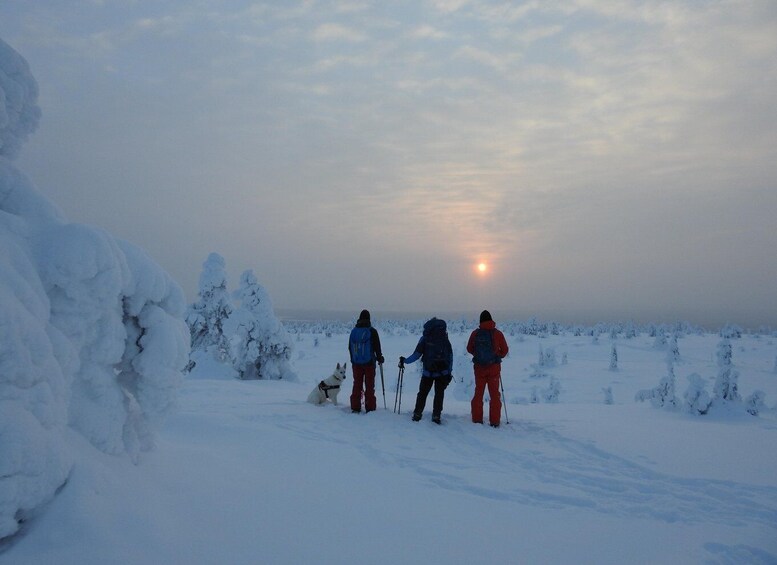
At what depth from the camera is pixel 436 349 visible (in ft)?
28.5

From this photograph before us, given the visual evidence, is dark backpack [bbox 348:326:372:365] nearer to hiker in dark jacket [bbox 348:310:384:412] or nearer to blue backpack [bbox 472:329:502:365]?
hiker in dark jacket [bbox 348:310:384:412]

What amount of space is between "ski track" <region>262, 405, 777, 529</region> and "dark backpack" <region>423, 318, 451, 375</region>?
1.03 metres

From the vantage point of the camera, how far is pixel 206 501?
4.22 metres

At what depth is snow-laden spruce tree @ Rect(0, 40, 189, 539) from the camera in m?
3.04

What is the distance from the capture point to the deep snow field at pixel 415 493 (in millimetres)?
3535

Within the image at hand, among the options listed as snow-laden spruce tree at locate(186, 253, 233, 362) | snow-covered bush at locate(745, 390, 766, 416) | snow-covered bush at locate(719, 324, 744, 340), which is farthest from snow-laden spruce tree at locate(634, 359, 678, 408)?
snow-covered bush at locate(719, 324, 744, 340)

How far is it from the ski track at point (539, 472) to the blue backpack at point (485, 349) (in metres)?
1.18

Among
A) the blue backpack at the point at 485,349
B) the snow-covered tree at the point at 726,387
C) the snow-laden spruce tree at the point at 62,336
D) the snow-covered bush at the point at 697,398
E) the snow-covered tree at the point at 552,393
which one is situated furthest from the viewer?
the snow-covered tree at the point at 552,393

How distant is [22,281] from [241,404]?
687 cm

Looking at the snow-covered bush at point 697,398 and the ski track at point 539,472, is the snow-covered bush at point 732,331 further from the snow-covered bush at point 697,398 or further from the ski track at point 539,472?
the ski track at point 539,472

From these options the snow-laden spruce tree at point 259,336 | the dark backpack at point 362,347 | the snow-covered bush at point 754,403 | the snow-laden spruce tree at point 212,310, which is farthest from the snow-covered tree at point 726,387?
the snow-laden spruce tree at point 212,310

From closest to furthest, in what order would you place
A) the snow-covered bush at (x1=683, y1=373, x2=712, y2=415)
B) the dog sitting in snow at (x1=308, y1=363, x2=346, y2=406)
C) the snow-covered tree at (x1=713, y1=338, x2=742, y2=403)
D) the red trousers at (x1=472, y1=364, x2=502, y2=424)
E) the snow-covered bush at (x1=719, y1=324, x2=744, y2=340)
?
1. the red trousers at (x1=472, y1=364, x2=502, y2=424)
2. the dog sitting in snow at (x1=308, y1=363, x2=346, y2=406)
3. the snow-covered bush at (x1=683, y1=373, x2=712, y2=415)
4. the snow-covered tree at (x1=713, y1=338, x2=742, y2=403)
5. the snow-covered bush at (x1=719, y1=324, x2=744, y2=340)

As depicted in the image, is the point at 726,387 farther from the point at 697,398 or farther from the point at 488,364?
the point at 488,364

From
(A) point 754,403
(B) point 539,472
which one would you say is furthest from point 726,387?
(B) point 539,472
